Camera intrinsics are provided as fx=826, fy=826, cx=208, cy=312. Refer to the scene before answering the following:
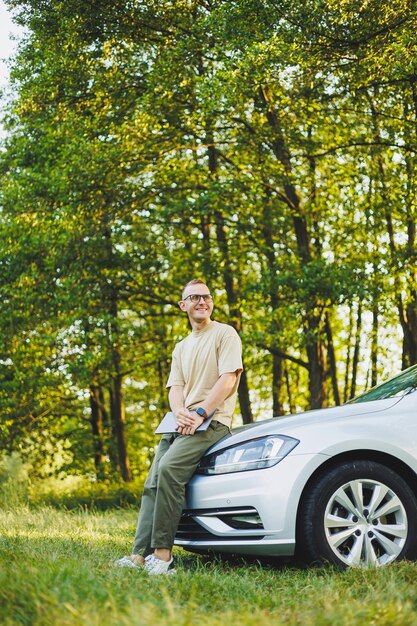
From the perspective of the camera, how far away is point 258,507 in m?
5.21

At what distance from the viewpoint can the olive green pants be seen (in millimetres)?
5500

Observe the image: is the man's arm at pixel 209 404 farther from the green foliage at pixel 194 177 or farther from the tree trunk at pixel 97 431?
the tree trunk at pixel 97 431

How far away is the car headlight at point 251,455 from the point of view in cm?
Result: 530

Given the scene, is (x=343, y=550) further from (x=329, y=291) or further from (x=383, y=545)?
(x=329, y=291)

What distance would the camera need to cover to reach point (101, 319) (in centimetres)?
1695

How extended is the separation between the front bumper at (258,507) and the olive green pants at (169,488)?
0.20 m

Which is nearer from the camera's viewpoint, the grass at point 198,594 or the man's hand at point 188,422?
the grass at point 198,594

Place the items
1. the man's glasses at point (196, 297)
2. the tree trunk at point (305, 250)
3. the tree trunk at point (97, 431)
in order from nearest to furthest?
the man's glasses at point (196, 297)
the tree trunk at point (305, 250)
the tree trunk at point (97, 431)

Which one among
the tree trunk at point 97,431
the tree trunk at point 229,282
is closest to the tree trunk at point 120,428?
the tree trunk at point 97,431

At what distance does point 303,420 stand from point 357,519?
73 centimetres

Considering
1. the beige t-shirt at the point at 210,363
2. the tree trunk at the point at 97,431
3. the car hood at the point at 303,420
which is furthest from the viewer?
the tree trunk at the point at 97,431

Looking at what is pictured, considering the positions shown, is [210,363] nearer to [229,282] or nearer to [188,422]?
[188,422]

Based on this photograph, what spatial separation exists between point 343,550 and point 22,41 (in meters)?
14.3

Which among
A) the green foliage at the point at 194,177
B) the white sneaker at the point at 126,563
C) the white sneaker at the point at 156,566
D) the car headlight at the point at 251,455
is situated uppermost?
the green foliage at the point at 194,177
